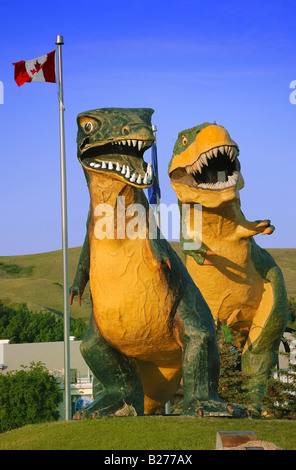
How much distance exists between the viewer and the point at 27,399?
20.3 metres

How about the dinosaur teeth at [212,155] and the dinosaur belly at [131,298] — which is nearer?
the dinosaur belly at [131,298]

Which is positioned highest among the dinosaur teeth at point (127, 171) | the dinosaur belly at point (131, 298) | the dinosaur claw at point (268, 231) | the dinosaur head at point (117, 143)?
the dinosaur head at point (117, 143)

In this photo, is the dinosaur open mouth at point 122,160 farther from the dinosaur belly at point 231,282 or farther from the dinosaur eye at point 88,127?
the dinosaur belly at point 231,282

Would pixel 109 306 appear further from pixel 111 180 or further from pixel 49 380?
pixel 49 380

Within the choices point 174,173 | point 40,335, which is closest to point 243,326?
point 174,173

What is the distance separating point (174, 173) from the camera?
405 inches

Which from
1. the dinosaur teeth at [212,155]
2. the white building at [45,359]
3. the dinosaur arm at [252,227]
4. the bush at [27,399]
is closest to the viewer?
Answer: the dinosaur teeth at [212,155]

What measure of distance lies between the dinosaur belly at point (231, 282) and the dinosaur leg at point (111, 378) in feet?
12.7

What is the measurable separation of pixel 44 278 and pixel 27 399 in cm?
5736

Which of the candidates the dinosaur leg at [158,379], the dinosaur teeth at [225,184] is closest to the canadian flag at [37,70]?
the dinosaur teeth at [225,184]

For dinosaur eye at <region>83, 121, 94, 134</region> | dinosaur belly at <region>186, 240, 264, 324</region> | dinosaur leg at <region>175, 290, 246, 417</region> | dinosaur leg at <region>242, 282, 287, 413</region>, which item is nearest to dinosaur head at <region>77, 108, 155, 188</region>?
dinosaur eye at <region>83, 121, 94, 134</region>

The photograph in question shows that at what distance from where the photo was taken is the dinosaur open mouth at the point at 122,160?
6168 millimetres

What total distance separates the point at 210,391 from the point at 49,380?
15113mm

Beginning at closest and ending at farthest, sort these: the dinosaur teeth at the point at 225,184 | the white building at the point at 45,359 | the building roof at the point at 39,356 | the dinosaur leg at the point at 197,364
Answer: the dinosaur leg at the point at 197,364
the dinosaur teeth at the point at 225,184
the white building at the point at 45,359
the building roof at the point at 39,356
